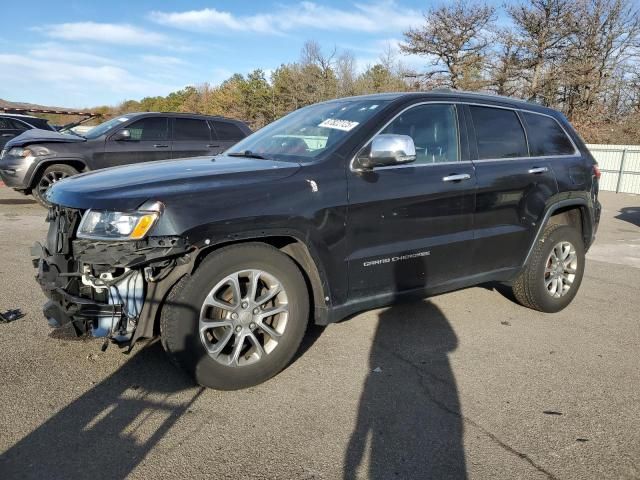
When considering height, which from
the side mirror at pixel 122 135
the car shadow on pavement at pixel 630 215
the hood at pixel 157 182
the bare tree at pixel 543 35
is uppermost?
the bare tree at pixel 543 35

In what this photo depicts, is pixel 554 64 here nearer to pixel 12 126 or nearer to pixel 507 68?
pixel 507 68

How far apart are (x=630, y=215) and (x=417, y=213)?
11.8 meters

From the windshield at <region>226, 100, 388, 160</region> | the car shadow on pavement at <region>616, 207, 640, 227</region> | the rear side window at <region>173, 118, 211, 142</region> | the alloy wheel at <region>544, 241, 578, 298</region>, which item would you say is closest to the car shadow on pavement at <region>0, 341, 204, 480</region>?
the windshield at <region>226, 100, 388, 160</region>

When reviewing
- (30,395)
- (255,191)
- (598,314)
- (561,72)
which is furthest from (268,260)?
(561,72)

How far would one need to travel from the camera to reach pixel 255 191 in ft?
10.1

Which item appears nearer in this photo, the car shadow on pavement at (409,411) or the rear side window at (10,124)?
the car shadow on pavement at (409,411)

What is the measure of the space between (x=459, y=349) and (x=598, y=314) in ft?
5.97

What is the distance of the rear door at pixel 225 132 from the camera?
35.1 ft

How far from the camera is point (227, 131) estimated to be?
10.9 m

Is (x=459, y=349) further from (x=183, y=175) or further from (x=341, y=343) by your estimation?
(x=183, y=175)

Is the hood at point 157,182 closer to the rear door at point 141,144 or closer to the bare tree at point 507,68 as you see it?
the rear door at point 141,144

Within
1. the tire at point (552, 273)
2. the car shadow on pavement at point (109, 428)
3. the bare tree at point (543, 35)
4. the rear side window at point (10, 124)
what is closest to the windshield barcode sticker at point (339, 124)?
the car shadow on pavement at point (109, 428)

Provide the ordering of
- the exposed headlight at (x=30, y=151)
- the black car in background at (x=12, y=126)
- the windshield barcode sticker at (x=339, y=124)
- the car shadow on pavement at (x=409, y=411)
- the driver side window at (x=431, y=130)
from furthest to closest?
1. the black car in background at (x=12, y=126)
2. the exposed headlight at (x=30, y=151)
3. the driver side window at (x=431, y=130)
4. the windshield barcode sticker at (x=339, y=124)
5. the car shadow on pavement at (x=409, y=411)

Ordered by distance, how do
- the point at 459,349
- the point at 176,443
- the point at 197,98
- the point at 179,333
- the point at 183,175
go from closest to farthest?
the point at 176,443, the point at 179,333, the point at 183,175, the point at 459,349, the point at 197,98
